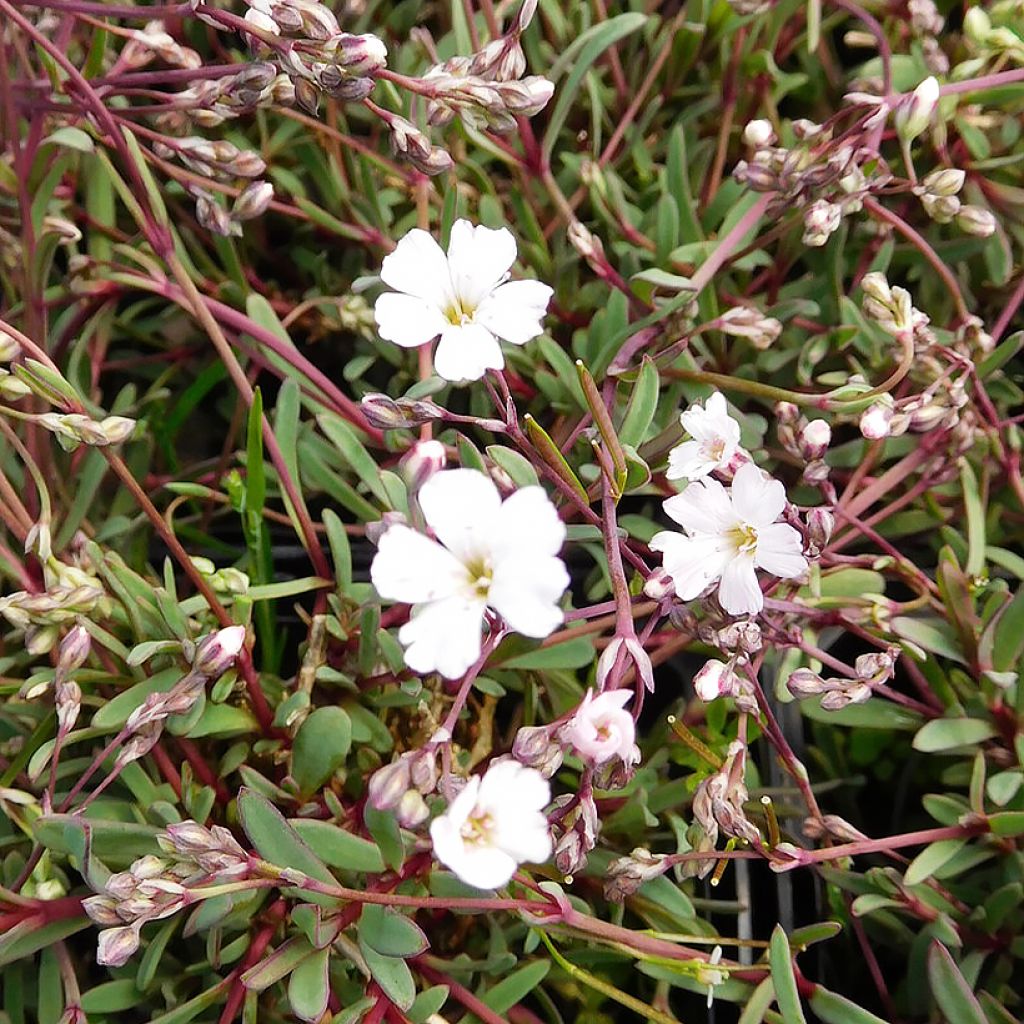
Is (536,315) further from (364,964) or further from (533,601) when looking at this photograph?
(364,964)

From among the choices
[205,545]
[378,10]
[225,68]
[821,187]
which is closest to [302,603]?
[205,545]

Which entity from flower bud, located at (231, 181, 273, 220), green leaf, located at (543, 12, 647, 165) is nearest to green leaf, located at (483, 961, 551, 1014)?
flower bud, located at (231, 181, 273, 220)

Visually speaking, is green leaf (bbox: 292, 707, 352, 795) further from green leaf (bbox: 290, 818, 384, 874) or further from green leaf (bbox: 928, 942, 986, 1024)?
green leaf (bbox: 928, 942, 986, 1024)

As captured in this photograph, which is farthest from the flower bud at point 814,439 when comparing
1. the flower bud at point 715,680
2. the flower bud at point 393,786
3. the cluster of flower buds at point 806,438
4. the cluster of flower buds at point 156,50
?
the cluster of flower buds at point 156,50

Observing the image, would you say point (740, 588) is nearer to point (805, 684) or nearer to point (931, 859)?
point (805, 684)

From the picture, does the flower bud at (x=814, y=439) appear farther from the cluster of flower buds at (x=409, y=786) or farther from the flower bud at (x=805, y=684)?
the cluster of flower buds at (x=409, y=786)

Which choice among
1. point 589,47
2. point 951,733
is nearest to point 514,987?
point 951,733
